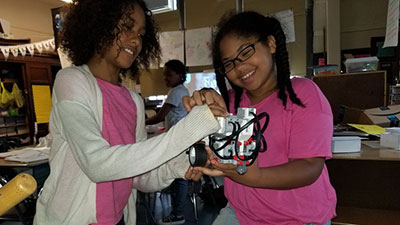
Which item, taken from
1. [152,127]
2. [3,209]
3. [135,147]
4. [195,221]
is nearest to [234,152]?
[135,147]

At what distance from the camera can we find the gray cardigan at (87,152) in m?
0.68

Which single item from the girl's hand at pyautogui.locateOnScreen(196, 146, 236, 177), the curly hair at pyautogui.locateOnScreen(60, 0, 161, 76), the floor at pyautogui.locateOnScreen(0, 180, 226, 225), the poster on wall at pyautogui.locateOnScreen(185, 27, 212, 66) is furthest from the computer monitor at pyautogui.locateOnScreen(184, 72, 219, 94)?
the girl's hand at pyautogui.locateOnScreen(196, 146, 236, 177)

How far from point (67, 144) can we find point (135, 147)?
0.94 feet

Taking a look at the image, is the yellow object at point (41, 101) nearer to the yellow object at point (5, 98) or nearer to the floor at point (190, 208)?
the yellow object at point (5, 98)

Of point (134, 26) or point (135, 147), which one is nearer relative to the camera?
point (135, 147)

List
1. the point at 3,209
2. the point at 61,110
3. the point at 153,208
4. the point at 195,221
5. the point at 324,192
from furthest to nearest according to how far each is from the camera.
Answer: the point at 153,208 → the point at 195,221 → the point at 324,192 → the point at 61,110 → the point at 3,209

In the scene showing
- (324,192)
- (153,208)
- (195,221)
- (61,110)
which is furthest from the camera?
(153,208)

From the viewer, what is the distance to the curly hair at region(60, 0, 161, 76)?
1.00 meters

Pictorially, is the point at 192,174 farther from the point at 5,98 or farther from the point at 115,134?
the point at 5,98

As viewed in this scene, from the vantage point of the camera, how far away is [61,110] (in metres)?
0.77

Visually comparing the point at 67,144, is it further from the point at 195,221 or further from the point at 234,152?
the point at 195,221

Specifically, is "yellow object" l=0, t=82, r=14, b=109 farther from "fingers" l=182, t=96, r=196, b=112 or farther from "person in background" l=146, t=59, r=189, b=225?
"fingers" l=182, t=96, r=196, b=112

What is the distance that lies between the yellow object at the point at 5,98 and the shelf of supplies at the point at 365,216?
5.33 metres

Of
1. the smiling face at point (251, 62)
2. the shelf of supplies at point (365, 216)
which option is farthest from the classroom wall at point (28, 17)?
the shelf of supplies at point (365, 216)
